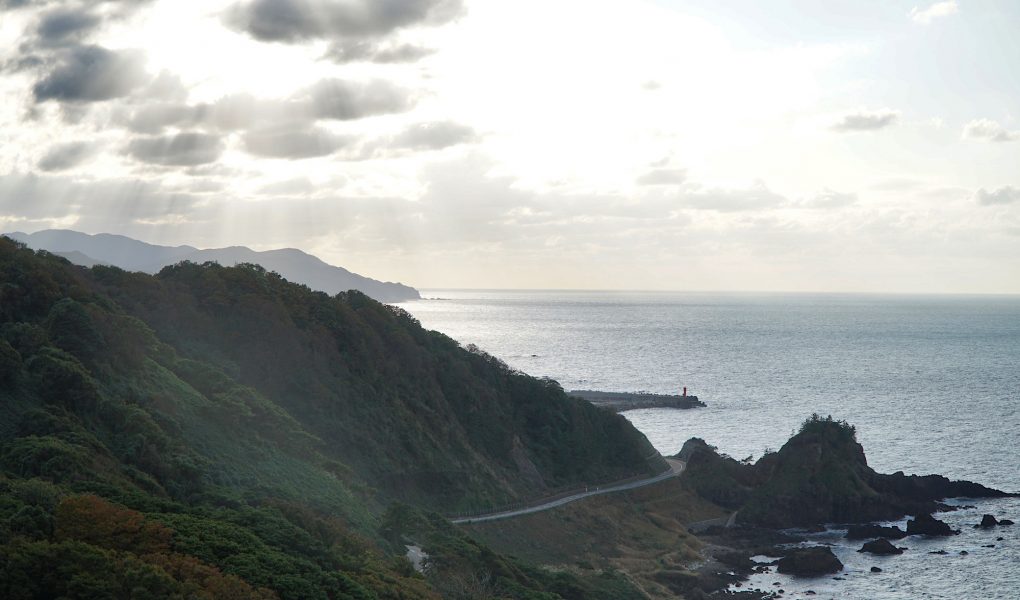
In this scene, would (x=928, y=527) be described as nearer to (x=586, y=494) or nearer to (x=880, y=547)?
(x=880, y=547)

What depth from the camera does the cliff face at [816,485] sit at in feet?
252

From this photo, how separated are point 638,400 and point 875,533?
6730cm

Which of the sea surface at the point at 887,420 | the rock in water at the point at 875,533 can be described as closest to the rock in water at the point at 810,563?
the sea surface at the point at 887,420

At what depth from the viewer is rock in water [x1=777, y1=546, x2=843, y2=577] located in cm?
6209

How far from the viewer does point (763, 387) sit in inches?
6152

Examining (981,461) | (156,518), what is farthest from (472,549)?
(981,461)

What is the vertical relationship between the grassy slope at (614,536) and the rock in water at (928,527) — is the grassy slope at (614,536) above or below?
below

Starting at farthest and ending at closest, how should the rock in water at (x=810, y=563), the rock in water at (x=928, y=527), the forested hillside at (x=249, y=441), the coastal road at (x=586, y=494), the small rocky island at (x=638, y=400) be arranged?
the small rocky island at (x=638, y=400) → the rock in water at (x=928, y=527) → the coastal road at (x=586, y=494) → the rock in water at (x=810, y=563) → the forested hillside at (x=249, y=441)

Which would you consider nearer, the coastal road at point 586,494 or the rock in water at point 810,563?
the rock in water at point 810,563

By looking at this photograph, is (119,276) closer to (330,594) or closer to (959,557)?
(330,594)

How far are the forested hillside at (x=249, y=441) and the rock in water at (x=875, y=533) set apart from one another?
62.4 ft

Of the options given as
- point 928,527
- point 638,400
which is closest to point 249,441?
point 928,527

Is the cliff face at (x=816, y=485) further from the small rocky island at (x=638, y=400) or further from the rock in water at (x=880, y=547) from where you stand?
the small rocky island at (x=638, y=400)

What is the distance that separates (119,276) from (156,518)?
150 feet
